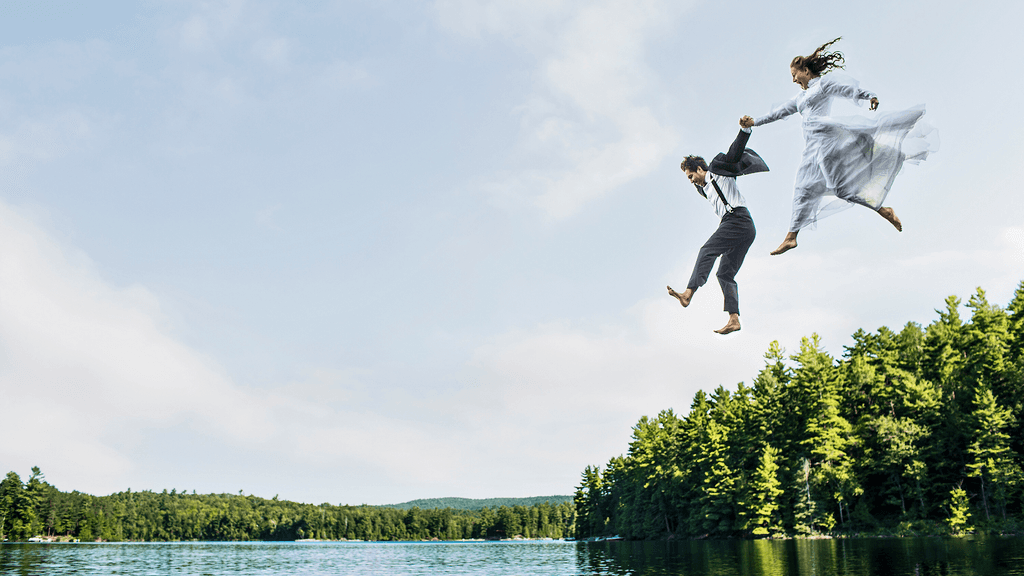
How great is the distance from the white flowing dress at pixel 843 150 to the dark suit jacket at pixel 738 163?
210 mm

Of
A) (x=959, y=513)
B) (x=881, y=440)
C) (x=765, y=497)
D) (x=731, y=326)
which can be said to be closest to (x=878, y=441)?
(x=881, y=440)

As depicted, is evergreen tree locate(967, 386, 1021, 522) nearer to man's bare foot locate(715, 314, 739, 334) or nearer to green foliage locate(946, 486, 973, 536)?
green foliage locate(946, 486, 973, 536)

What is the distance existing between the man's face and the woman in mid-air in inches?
14.9

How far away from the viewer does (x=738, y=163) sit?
3.78 m

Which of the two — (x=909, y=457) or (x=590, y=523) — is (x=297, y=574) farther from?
(x=590, y=523)

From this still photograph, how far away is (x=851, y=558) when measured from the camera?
1455 inches

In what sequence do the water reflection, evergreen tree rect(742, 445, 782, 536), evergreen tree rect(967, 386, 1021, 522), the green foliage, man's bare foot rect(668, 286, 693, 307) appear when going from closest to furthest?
man's bare foot rect(668, 286, 693, 307) < the water reflection < evergreen tree rect(967, 386, 1021, 522) < the green foliage < evergreen tree rect(742, 445, 782, 536)

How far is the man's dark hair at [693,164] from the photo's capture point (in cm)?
382

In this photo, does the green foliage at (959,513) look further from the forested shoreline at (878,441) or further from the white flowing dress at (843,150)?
the white flowing dress at (843,150)

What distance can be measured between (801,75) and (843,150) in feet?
Result: 1.51

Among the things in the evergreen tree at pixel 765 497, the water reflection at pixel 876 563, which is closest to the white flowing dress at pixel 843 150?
the water reflection at pixel 876 563

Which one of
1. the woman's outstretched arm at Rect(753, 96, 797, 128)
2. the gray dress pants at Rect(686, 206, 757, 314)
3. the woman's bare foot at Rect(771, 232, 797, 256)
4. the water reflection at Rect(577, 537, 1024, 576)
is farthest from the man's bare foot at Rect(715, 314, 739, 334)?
the water reflection at Rect(577, 537, 1024, 576)

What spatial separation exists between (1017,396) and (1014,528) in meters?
10.2

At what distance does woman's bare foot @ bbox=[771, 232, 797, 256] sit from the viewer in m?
3.77
